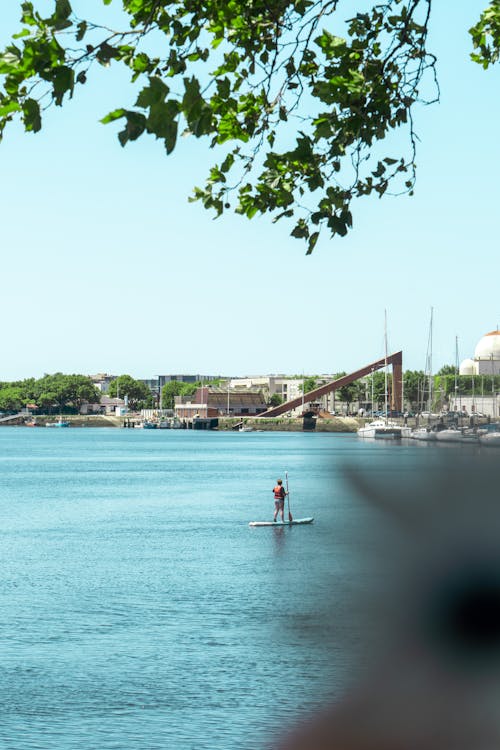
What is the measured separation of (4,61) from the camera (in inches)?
329

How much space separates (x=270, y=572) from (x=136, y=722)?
68.9 ft

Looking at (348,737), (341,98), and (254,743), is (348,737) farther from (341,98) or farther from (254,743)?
(341,98)

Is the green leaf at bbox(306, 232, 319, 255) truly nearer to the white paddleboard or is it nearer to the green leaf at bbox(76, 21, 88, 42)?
the green leaf at bbox(76, 21, 88, 42)

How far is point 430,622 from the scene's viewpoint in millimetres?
25188

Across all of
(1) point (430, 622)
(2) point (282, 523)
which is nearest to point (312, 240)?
(1) point (430, 622)

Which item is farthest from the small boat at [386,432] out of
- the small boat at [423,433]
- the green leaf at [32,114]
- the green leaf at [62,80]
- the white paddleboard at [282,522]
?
the green leaf at [62,80]

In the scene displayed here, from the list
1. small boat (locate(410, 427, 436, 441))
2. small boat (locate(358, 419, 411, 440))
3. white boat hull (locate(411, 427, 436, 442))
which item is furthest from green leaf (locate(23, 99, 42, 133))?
small boat (locate(358, 419, 411, 440))

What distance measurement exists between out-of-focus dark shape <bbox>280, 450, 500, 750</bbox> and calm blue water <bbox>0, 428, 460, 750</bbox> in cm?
54

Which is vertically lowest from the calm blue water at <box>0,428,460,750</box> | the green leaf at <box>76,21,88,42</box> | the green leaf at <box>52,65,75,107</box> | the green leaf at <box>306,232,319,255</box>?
the calm blue water at <box>0,428,460,750</box>

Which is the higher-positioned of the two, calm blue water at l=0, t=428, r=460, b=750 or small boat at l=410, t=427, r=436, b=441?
small boat at l=410, t=427, r=436, b=441

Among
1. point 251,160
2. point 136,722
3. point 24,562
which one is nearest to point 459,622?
point 136,722

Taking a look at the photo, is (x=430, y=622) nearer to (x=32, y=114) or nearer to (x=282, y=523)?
(x=32, y=114)

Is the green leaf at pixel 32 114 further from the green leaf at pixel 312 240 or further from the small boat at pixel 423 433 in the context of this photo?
the small boat at pixel 423 433

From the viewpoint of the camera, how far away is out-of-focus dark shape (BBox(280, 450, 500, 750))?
9.80 meters
